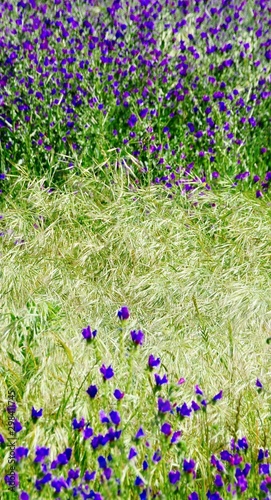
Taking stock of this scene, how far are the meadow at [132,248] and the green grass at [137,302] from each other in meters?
0.01

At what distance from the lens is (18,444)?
2.46 metres

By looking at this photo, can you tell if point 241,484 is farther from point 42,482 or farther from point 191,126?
point 191,126

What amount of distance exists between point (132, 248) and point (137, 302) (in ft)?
1.25

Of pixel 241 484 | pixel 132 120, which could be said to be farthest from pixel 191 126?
pixel 241 484

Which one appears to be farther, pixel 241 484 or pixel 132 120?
pixel 132 120

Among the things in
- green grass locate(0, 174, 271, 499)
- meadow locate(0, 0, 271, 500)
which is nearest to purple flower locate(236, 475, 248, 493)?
meadow locate(0, 0, 271, 500)

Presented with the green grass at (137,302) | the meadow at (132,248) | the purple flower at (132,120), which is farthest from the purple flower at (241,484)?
the purple flower at (132,120)

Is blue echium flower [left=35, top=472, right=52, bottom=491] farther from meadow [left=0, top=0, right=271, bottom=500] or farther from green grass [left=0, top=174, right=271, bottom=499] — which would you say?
green grass [left=0, top=174, right=271, bottom=499]

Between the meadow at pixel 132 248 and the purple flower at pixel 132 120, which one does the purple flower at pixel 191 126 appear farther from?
the purple flower at pixel 132 120

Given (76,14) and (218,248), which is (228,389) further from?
(76,14)

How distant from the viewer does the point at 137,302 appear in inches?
149

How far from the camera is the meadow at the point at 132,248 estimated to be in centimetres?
258

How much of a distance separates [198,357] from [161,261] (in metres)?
0.96

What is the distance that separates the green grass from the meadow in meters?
0.01
